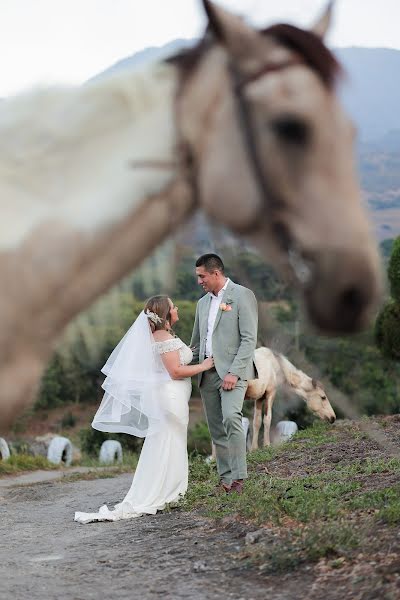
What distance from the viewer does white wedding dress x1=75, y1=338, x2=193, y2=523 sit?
8.26 m

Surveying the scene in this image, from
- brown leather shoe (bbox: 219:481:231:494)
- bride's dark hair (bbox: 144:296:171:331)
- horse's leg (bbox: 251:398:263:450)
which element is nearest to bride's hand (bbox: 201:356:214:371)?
bride's dark hair (bbox: 144:296:171:331)

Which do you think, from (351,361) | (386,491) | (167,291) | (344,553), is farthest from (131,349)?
(351,361)

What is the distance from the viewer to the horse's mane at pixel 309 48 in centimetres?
250

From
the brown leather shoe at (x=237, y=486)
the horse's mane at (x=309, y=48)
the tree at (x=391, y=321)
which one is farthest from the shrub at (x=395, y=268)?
the horse's mane at (x=309, y=48)

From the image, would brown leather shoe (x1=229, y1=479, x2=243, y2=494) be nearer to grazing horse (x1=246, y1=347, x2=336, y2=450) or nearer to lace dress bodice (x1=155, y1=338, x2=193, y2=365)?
lace dress bodice (x1=155, y1=338, x2=193, y2=365)

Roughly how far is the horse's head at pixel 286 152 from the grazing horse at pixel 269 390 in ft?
34.2

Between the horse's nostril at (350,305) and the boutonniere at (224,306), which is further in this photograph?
the boutonniere at (224,306)

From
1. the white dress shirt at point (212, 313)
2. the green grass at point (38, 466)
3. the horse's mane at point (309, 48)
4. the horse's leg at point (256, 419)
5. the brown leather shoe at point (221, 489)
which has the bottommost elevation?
the green grass at point (38, 466)

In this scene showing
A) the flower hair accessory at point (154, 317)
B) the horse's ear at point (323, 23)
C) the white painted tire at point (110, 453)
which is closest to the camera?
the horse's ear at point (323, 23)

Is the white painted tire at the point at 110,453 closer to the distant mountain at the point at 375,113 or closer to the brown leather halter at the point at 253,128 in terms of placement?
the distant mountain at the point at 375,113

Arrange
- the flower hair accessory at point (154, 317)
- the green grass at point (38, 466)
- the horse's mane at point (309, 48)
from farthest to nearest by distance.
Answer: the green grass at point (38, 466)
the flower hair accessory at point (154, 317)
the horse's mane at point (309, 48)

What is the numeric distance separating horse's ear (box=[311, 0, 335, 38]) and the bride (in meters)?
5.30

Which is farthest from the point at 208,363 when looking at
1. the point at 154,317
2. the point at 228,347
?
the point at 154,317

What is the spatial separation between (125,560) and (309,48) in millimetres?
4521
